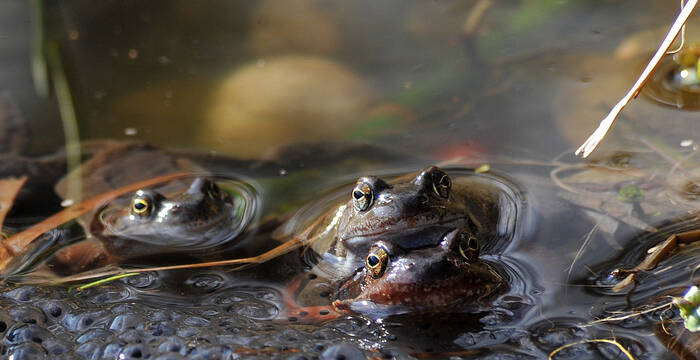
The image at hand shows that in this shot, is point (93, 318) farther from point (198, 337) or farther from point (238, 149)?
point (238, 149)

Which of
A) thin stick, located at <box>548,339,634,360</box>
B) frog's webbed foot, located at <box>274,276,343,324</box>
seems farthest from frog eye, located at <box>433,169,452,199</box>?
thin stick, located at <box>548,339,634,360</box>

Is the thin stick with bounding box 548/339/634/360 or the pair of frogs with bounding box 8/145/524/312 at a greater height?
the pair of frogs with bounding box 8/145/524/312

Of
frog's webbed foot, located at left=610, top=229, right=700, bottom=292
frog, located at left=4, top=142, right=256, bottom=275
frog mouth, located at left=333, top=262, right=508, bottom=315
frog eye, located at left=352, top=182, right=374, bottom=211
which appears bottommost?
frog mouth, located at left=333, top=262, right=508, bottom=315

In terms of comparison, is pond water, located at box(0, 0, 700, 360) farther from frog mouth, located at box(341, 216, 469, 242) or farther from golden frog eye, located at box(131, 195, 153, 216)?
golden frog eye, located at box(131, 195, 153, 216)

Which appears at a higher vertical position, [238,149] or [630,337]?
[238,149]

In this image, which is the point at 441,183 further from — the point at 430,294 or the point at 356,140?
the point at 356,140

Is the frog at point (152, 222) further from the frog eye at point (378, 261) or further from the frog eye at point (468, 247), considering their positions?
the frog eye at point (468, 247)

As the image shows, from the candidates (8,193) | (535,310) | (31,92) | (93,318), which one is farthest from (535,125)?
(31,92)

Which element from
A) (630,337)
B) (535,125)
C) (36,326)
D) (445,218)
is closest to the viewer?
(630,337)
